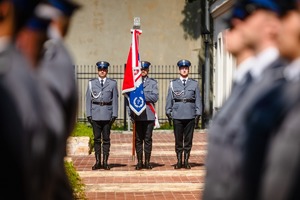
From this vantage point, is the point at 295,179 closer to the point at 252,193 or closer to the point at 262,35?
the point at 252,193

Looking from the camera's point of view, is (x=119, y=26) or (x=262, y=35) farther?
(x=119, y=26)

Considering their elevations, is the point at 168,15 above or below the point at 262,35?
above

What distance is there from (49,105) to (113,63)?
2645cm

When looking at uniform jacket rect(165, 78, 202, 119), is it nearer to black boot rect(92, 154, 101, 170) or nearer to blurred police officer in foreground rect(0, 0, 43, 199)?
black boot rect(92, 154, 101, 170)

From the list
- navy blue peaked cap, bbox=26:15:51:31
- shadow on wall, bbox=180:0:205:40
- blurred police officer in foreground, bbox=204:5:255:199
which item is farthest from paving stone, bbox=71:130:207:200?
shadow on wall, bbox=180:0:205:40

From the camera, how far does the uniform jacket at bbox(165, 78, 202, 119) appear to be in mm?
13922

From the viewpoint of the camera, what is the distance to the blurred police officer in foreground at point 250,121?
3068mm

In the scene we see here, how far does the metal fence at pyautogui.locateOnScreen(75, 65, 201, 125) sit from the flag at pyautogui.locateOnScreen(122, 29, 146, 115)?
443 inches

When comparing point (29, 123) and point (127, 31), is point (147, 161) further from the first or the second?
point (127, 31)

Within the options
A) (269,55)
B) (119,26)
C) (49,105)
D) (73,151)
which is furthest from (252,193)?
(119,26)

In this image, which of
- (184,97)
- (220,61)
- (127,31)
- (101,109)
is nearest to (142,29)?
(127,31)

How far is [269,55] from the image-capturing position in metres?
3.45

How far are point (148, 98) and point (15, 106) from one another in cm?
1202

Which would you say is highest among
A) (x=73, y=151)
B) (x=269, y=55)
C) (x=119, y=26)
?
(x=119, y=26)
